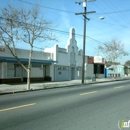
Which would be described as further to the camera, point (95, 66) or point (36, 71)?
point (95, 66)

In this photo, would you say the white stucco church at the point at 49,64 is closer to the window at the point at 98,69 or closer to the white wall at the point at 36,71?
the white wall at the point at 36,71

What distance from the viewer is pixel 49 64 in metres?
31.7

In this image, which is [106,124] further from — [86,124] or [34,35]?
[34,35]

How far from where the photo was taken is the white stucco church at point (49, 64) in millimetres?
25828

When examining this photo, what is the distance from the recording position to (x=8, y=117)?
7812 mm

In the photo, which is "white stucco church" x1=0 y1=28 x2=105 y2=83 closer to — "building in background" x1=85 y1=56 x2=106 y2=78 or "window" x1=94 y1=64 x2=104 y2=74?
"building in background" x1=85 y1=56 x2=106 y2=78

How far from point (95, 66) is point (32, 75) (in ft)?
62.7

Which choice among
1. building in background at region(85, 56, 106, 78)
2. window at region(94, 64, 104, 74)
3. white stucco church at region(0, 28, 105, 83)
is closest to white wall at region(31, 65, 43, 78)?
white stucco church at region(0, 28, 105, 83)

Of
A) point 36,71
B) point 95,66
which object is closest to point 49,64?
point 36,71

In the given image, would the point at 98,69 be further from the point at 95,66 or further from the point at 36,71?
the point at 36,71

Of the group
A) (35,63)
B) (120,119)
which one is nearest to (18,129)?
(120,119)

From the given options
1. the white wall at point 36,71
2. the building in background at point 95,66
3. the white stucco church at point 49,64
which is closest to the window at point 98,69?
the building in background at point 95,66

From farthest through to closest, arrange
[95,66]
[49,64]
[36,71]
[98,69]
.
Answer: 1. [98,69]
2. [95,66]
3. [49,64]
4. [36,71]

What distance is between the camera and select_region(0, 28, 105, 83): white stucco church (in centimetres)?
2583
